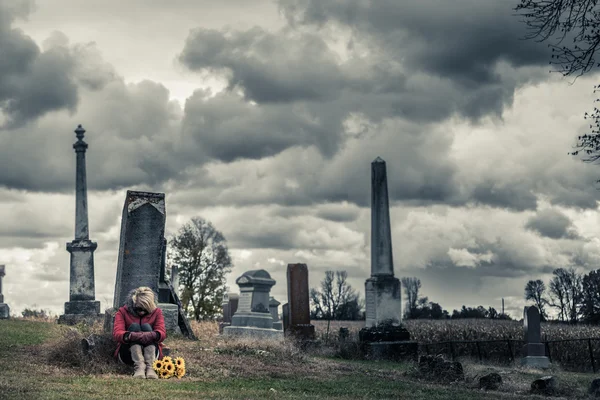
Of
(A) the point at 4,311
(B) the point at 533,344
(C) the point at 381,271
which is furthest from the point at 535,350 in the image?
(A) the point at 4,311

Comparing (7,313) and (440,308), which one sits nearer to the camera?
(7,313)

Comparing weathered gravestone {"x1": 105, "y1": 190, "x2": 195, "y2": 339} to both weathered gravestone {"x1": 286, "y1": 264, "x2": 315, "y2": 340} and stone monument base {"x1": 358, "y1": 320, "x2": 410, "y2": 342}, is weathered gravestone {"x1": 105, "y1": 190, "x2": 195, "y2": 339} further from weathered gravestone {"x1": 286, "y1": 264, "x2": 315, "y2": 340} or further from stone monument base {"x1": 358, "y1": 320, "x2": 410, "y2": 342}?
weathered gravestone {"x1": 286, "y1": 264, "x2": 315, "y2": 340}

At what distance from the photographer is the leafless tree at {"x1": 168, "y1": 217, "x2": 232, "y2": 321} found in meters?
45.8

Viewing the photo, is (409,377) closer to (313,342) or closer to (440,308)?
(313,342)

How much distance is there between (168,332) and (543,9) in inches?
450

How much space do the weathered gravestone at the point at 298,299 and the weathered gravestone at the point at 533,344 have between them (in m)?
7.22

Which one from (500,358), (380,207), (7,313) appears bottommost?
(500,358)

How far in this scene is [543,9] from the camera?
42.9ft

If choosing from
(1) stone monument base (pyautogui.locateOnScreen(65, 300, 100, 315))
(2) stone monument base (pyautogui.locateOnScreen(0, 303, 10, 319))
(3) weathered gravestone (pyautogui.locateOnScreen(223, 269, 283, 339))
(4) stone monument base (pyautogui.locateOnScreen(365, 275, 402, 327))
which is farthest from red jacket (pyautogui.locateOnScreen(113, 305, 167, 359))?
(2) stone monument base (pyautogui.locateOnScreen(0, 303, 10, 319))

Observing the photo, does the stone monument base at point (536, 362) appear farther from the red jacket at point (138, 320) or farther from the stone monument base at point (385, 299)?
the red jacket at point (138, 320)

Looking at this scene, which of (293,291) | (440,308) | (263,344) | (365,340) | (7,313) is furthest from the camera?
(440,308)

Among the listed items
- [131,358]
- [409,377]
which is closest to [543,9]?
[409,377]

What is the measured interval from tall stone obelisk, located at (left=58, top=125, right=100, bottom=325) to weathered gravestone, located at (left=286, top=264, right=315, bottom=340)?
7.68 meters

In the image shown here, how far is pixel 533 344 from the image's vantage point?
77.2ft
